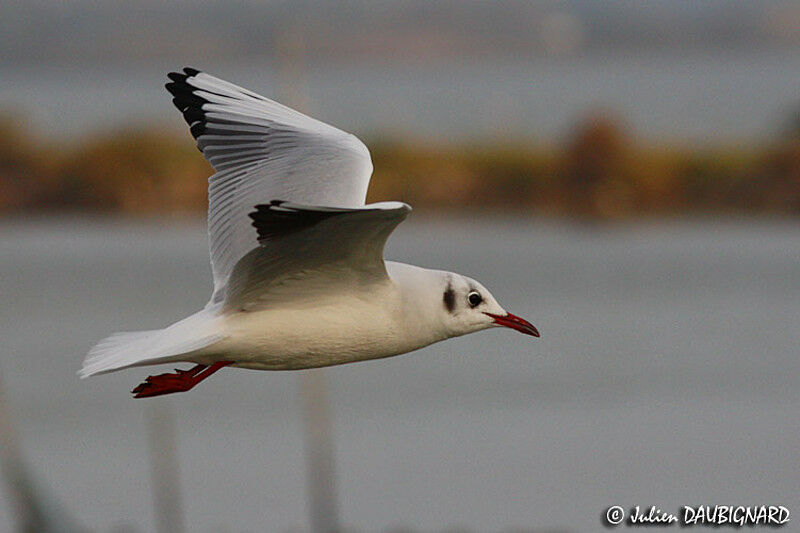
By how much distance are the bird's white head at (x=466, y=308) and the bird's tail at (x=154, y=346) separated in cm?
70

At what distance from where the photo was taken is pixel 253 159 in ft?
16.6

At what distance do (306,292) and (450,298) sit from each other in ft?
1.50

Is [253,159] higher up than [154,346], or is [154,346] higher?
[253,159]

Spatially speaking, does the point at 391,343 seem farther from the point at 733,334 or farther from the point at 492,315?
the point at 733,334

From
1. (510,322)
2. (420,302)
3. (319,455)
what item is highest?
(420,302)

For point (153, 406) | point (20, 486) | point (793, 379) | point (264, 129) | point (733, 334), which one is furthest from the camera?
point (733, 334)

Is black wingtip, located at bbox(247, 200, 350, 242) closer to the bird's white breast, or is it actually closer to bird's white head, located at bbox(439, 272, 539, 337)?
the bird's white breast

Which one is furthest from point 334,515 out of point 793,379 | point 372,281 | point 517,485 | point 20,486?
point 372,281

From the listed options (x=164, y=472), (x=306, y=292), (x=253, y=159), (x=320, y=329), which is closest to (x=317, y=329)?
(x=320, y=329)

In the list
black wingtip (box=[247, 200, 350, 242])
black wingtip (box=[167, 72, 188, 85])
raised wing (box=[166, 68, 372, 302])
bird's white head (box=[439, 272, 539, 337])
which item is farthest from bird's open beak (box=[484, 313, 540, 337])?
black wingtip (box=[167, 72, 188, 85])

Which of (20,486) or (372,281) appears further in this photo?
(20,486)

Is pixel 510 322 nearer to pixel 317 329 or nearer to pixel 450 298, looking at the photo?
pixel 450 298

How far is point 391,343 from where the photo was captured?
4457 millimetres

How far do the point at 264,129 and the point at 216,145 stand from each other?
0.57ft
